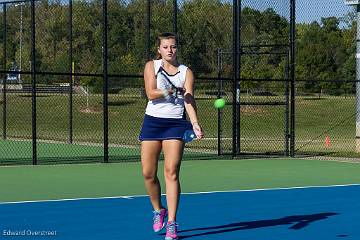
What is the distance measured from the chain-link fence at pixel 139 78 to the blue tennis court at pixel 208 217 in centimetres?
561

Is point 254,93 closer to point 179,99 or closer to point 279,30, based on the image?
point 279,30

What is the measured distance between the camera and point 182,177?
623 inches

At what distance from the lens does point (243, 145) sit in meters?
25.7

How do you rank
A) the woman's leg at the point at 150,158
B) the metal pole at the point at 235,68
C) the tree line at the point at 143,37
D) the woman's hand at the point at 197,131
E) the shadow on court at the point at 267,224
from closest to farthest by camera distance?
the woman's hand at the point at 197,131, the woman's leg at the point at 150,158, the shadow on court at the point at 267,224, the metal pole at the point at 235,68, the tree line at the point at 143,37

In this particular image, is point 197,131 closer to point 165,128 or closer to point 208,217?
point 165,128

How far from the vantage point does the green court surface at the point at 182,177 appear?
529 inches

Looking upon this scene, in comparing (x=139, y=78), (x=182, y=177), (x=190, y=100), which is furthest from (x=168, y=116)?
(x=139, y=78)

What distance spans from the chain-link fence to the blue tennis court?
5.61m

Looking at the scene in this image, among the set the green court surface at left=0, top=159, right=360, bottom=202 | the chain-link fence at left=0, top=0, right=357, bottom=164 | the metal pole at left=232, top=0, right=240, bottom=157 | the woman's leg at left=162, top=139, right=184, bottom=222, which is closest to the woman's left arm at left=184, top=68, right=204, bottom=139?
the woman's leg at left=162, top=139, right=184, bottom=222

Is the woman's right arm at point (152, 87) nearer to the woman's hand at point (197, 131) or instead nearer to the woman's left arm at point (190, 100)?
the woman's left arm at point (190, 100)

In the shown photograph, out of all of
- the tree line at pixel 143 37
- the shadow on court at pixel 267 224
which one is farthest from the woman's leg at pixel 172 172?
the tree line at pixel 143 37

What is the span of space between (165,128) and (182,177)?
692 centimetres

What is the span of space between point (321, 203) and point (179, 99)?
3.92 metres

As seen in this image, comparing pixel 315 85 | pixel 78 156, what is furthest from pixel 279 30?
pixel 315 85
